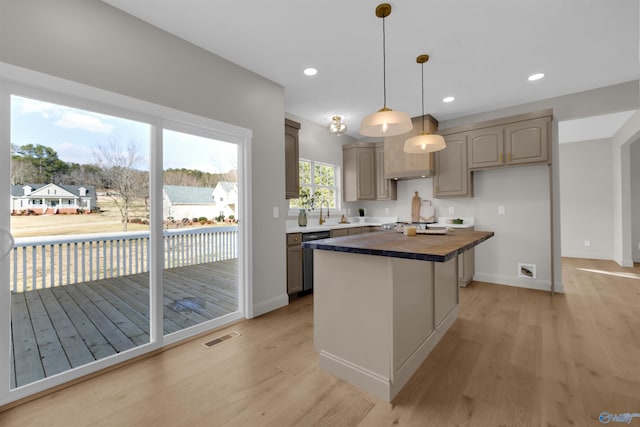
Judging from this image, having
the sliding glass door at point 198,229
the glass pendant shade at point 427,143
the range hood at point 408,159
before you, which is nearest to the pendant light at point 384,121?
the glass pendant shade at point 427,143

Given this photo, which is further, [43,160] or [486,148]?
[486,148]

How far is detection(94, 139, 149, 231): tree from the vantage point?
218cm

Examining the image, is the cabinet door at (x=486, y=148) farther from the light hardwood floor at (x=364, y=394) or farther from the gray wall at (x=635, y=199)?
the gray wall at (x=635, y=199)

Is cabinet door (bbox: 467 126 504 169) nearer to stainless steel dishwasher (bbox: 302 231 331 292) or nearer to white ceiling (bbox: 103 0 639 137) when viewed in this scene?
white ceiling (bbox: 103 0 639 137)

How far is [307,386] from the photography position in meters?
1.85

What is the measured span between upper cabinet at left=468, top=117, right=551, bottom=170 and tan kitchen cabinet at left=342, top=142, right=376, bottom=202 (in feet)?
5.39

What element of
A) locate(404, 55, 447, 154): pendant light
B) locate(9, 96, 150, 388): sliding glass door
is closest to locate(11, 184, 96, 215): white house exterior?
locate(9, 96, 150, 388): sliding glass door

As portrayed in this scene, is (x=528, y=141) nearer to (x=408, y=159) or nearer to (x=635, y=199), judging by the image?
(x=408, y=159)

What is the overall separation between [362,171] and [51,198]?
4.29 metres

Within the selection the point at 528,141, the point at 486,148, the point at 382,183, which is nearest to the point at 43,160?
the point at 382,183

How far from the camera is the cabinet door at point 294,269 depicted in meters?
3.54

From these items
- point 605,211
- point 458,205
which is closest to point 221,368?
point 458,205

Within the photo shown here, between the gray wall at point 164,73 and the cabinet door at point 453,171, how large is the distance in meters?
2.67

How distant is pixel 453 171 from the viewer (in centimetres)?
441
